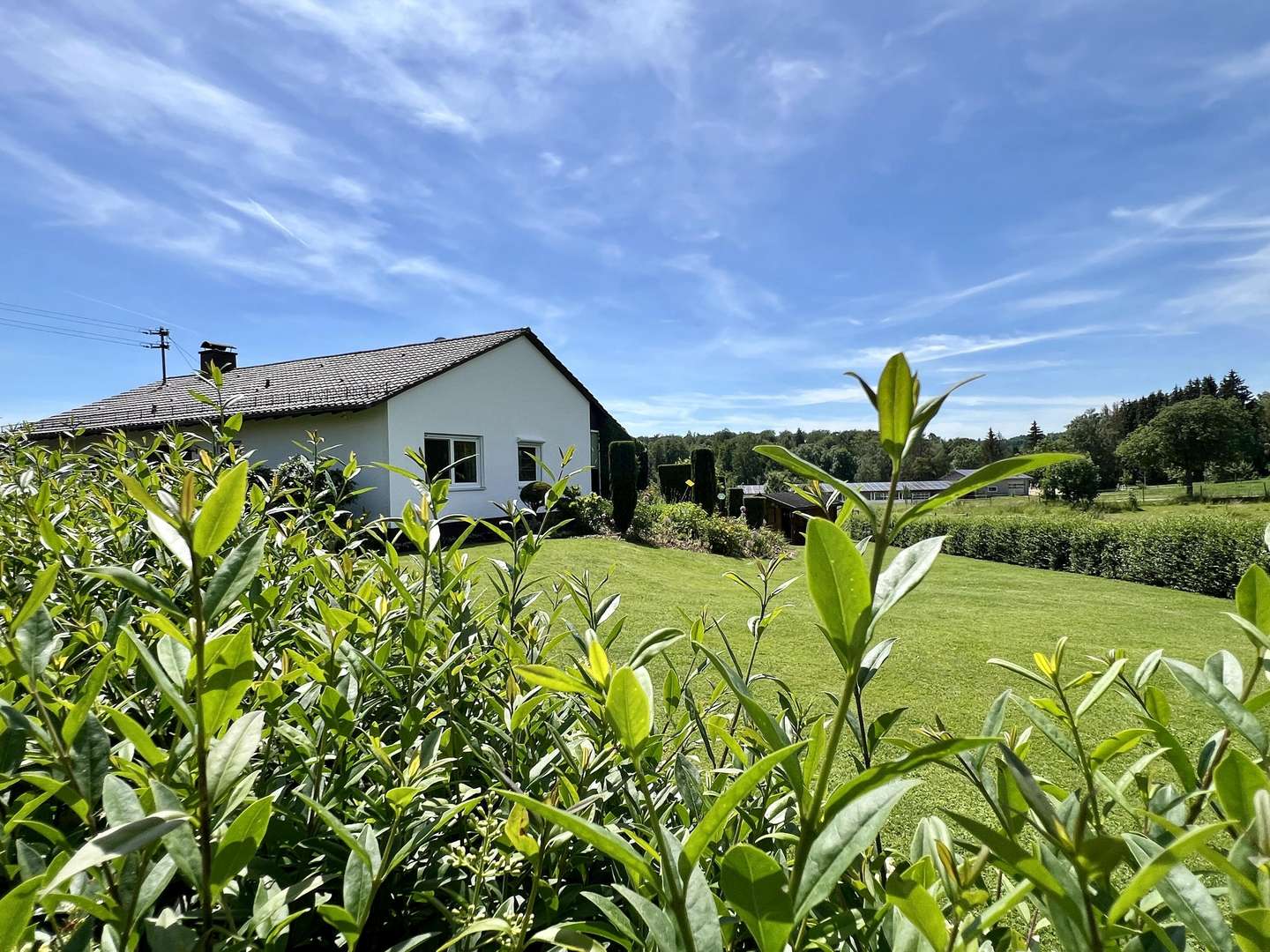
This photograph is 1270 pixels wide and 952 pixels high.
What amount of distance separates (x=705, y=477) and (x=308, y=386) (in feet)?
37.9

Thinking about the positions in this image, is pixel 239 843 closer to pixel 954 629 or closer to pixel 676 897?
pixel 676 897

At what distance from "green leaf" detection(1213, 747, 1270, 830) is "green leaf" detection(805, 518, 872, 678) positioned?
37cm

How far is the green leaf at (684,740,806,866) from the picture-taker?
0.43 meters

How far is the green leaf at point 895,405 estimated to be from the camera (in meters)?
0.45

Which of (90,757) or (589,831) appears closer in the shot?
(589,831)

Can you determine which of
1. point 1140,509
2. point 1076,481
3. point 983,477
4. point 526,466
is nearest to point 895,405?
point 983,477

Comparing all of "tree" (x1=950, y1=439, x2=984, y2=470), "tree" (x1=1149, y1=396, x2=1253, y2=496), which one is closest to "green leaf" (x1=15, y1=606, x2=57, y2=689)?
"tree" (x1=1149, y1=396, x2=1253, y2=496)

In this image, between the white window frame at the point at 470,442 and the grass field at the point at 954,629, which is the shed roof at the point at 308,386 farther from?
the grass field at the point at 954,629

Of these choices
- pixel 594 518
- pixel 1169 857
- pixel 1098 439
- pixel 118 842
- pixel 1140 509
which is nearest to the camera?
pixel 1169 857

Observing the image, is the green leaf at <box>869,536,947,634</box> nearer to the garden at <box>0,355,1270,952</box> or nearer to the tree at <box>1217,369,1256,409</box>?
the garden at <box>0,355,1270,952</box>

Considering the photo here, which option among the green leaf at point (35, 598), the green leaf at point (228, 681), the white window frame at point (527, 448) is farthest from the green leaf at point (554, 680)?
the white window frame at point (527, 448)

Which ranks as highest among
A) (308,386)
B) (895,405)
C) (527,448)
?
(308,386)

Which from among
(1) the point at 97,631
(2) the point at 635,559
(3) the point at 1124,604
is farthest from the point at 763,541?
(1) the point at 97,631

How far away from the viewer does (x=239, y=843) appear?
551mm
